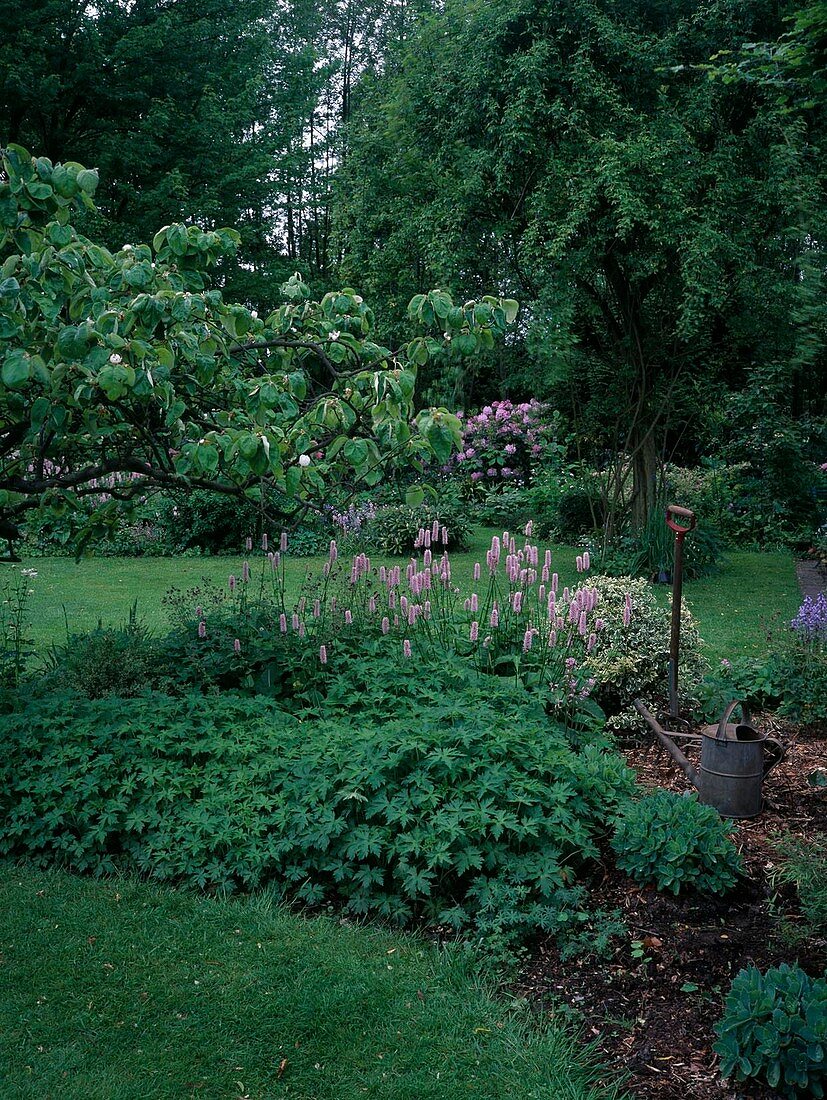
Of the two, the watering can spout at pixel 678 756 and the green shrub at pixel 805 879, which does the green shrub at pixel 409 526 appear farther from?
the green shrub at pixel 805 879

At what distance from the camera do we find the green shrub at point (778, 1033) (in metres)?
2.27

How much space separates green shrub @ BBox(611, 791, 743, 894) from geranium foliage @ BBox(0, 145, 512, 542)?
5.19 feet

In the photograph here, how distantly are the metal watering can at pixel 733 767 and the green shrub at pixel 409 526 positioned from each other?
8060 millimetres

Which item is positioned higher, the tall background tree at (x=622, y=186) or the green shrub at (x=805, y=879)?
the tall background tree at (x=622, y=186)

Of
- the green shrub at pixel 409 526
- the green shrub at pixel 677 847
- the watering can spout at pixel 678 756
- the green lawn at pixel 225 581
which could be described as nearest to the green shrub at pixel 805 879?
the green shrub at pixel 677 847

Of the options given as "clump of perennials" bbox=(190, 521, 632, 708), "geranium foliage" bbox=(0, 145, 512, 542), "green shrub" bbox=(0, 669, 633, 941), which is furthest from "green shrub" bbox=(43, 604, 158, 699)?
"geranium foliage" bbox=(0, 145, 512, 542)

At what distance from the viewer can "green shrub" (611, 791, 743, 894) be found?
312 centimetres

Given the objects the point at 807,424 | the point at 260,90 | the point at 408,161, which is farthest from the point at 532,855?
the point at 260,90

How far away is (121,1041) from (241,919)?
63 centimetres

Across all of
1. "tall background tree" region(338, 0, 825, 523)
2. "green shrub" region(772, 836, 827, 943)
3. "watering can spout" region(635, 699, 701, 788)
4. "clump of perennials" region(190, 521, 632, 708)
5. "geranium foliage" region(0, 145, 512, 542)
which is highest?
"tall background tree" region(338, 0, 825, 523)

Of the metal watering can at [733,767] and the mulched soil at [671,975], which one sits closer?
the mulched soil at [671,975]

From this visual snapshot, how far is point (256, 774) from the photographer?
3.69m

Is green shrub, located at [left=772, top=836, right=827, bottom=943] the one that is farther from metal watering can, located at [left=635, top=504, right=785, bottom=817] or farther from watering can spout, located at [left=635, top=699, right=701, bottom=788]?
watering can spout, located at [left=635, top=699, right=701, bottom=788]

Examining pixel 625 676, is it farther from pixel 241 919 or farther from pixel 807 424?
pixel 807 424
